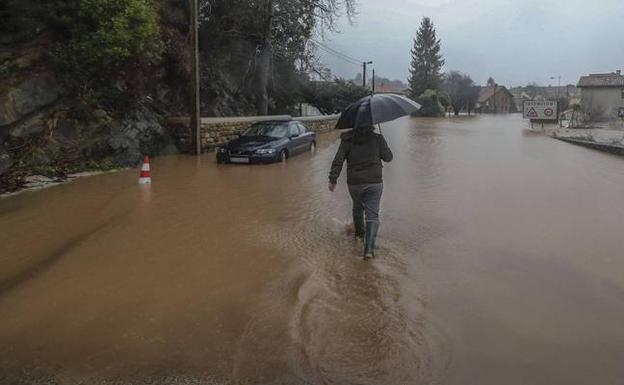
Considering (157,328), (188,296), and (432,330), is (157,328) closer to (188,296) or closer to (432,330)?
(188,296)

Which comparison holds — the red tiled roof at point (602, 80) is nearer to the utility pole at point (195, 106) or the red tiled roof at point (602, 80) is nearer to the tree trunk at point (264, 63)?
the tree trunk at point (264, 63)

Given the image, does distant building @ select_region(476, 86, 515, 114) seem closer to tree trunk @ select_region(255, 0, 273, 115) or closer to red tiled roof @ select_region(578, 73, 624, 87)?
red tiled roof @ select_region(578, 73, 624, 87)

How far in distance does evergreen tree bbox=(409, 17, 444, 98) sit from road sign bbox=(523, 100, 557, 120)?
41.5 meters

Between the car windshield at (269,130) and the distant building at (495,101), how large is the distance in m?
88.1

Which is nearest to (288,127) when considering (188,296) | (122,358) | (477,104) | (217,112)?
(217,112)

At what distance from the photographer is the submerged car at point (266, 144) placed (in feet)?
49.7

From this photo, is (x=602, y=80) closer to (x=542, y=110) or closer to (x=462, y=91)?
(x=542, y=110)

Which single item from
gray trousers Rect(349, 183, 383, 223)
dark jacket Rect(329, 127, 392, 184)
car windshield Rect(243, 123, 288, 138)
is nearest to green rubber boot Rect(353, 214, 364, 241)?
gray trousers Rect(349, 183, 383, 223)

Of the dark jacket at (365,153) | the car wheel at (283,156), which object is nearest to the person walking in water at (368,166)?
the dark jacket at (365,153)

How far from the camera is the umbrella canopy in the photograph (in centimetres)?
597

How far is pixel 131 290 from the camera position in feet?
16.9

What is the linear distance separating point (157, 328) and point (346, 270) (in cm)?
227

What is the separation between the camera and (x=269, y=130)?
1672 centimetres

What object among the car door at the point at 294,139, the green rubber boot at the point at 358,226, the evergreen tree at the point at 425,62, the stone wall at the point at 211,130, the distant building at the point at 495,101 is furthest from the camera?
the distant building at the point at 495,101
